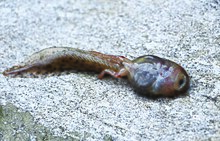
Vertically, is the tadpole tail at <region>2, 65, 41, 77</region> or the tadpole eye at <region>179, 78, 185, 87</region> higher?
the tadpole eye at <region>179, 78, 185, 87</region>

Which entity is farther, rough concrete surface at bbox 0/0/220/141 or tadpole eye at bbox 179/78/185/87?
tadpole eye at bbox 179/78/185/87

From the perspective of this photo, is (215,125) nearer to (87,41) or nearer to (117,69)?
(117,69)

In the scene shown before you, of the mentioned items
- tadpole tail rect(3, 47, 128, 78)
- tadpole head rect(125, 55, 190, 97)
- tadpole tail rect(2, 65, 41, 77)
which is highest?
tadpole head rect(125, 55, 190, 97)

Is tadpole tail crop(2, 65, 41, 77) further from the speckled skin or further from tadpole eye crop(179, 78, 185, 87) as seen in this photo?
tadpole eye crop(179, 78, 185, 87)

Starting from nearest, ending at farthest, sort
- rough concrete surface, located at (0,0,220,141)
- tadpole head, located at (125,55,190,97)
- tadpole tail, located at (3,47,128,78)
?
rough concrete surface, located at (0,0,220,141), tadpole head, located at (125,55,190,97), tadpole tail, located at (3,47,128,78)

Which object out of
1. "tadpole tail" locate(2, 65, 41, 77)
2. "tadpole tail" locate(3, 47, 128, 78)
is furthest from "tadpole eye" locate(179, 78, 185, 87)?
"tadpole tail" locate(2, 65, 41, 77)

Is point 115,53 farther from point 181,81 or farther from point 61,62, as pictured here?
point 181,81

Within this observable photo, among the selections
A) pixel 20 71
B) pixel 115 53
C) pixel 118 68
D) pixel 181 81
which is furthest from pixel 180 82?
pixel 20 71
